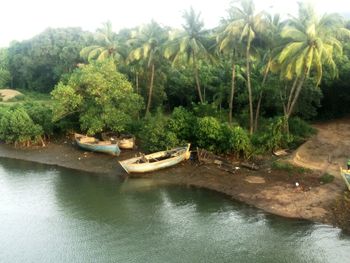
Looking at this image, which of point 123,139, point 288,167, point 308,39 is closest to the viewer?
point 308,39

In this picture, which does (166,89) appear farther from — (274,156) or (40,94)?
(40,94)

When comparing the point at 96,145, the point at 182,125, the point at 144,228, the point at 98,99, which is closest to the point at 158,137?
the point at 182,125

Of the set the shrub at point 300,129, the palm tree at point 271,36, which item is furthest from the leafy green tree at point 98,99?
the shrub at point 300,129

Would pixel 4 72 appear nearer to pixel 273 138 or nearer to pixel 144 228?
pixel 273 138

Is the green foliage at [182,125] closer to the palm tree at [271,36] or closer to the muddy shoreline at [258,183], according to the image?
the muddy shoreline at [258,183]

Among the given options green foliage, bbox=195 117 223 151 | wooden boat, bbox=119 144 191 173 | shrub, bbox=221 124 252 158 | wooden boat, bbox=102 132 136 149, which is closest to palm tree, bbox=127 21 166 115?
wooden boat, bbox=102 132 136 149

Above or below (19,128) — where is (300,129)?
above
